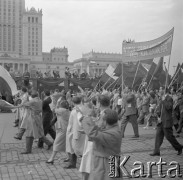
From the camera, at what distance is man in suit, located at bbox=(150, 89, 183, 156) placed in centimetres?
726

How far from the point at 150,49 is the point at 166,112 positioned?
4.41 meters

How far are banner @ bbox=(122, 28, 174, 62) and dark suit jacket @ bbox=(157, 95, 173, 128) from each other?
228 centimetres

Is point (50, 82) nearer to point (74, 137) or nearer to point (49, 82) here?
point (49, 82)

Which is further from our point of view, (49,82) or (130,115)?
(49,82)

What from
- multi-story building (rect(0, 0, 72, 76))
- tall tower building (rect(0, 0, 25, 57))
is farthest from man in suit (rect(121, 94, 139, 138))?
tall tower building (rect(0, 0, 25, 57))

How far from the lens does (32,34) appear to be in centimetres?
13725

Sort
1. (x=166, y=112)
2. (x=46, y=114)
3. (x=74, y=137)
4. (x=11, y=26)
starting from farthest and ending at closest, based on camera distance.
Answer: (x=11, y=26) < (x=46, y=114) < (x=166, y=112) < (x=74, y=137)

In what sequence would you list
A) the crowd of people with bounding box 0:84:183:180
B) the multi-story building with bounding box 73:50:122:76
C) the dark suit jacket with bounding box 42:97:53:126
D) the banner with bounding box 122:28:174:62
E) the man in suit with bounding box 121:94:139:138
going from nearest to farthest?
the crowd of people with bounding box 0:84:183:180, the dark suit jacket with bounding box 42:97:53:126, the banner with bounding box 122:28:174:62, the man in suit with bounding box 121:94:139:138, the multi-story building with bounding box 73:50:122:76

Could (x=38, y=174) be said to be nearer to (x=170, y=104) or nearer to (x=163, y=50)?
(x=170, y=104)

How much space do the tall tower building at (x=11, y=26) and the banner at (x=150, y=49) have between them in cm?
11837

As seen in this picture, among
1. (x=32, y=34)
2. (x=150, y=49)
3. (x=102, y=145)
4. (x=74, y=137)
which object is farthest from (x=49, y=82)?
(x=32, y=34)

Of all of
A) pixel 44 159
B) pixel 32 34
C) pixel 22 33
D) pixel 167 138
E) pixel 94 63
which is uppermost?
pixel 22 33

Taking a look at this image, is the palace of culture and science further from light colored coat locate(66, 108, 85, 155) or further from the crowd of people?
light colored coat locate(66, 108, 85, 155)

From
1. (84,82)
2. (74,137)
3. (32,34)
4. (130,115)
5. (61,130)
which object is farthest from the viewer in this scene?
(32,34)
